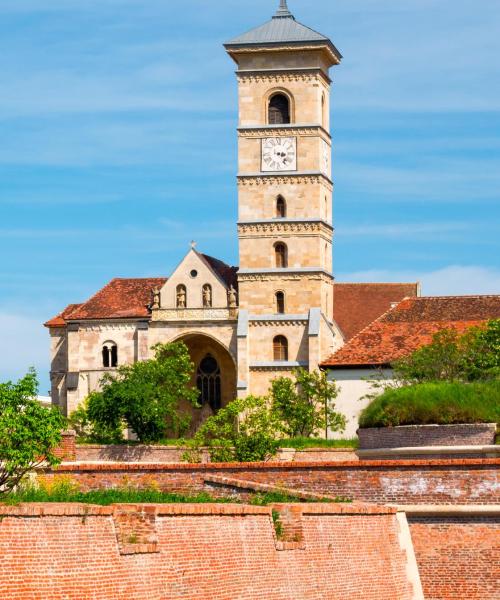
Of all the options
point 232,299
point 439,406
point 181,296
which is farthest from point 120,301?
point 439,406

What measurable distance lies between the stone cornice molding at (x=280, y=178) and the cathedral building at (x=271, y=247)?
0.15 feet

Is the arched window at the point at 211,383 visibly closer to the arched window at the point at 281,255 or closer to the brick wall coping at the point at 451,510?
the arched window at the point at 281,255

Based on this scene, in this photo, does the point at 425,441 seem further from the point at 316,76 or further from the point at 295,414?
the point at 316,76

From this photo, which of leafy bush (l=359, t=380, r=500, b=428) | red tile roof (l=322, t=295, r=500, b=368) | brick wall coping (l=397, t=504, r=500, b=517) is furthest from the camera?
red tile roof (l=322, t=295, r=500, b=368)

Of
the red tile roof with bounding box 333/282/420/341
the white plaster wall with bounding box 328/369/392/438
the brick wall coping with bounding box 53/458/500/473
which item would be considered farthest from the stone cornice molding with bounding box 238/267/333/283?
the brick wall coping with bounding box 53/458/500/473

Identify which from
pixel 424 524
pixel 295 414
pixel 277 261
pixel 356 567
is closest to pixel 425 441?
pixel 424 524

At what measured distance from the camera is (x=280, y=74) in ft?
256

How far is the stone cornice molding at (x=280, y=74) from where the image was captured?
7775cm

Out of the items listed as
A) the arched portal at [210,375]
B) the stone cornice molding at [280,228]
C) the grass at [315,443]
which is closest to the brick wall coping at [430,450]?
the grass at [315,443]

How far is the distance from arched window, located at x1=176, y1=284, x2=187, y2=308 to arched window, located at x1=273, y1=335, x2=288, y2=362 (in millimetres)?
5445

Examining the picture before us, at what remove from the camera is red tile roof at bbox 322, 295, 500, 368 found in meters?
71.0

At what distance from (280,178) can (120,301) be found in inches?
433

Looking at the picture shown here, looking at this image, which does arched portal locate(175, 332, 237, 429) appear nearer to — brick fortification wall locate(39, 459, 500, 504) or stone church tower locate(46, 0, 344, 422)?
stone church tower locate(46, 0, 344, 422)

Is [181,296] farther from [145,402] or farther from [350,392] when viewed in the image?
[350,392]
